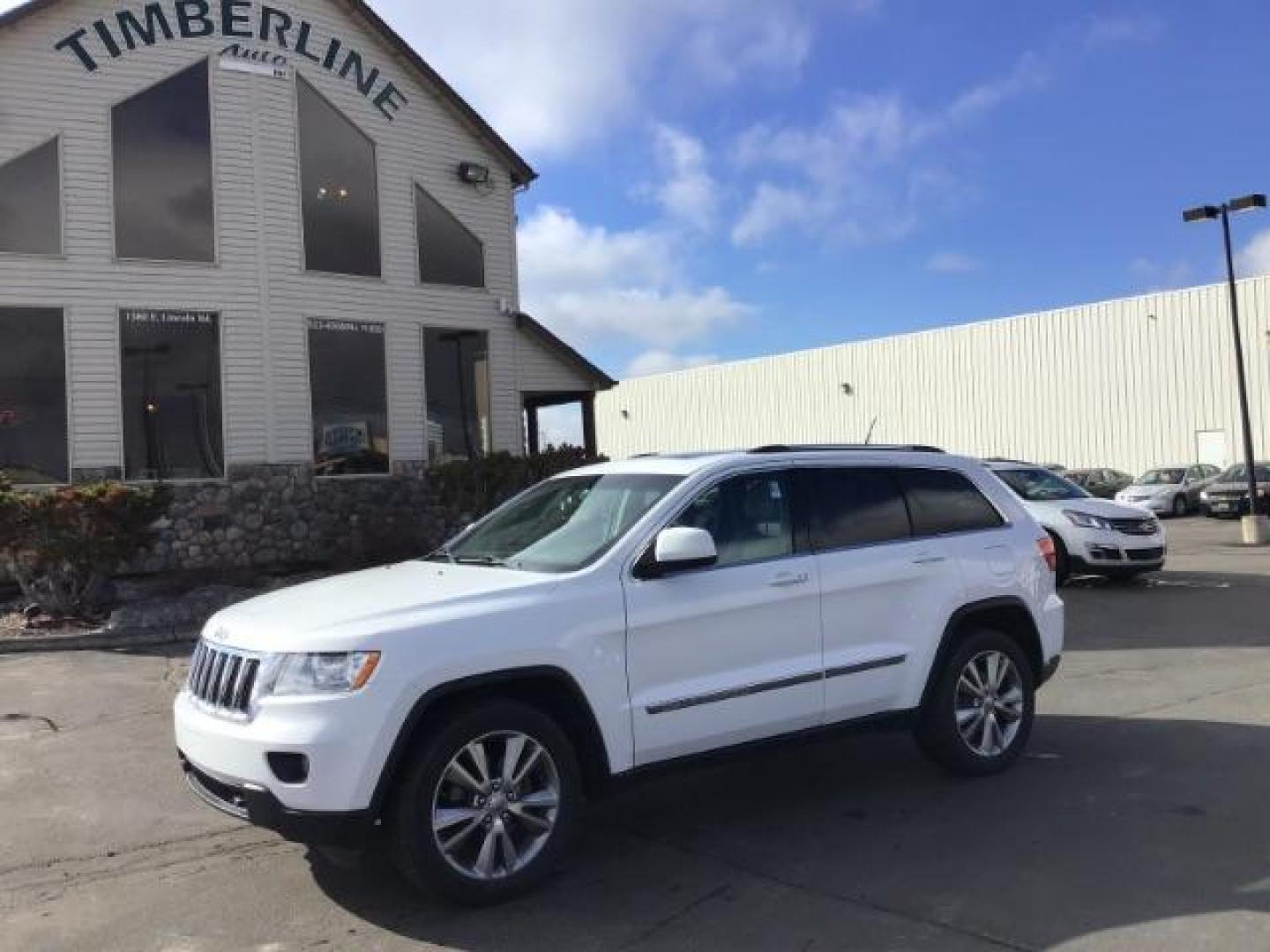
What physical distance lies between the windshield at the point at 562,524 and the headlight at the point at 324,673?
1004 mm

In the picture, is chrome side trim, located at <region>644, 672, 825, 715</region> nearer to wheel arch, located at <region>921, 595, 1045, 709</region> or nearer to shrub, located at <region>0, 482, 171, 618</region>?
wheel arch, located at <region>921, 595, 1045, 709</region>

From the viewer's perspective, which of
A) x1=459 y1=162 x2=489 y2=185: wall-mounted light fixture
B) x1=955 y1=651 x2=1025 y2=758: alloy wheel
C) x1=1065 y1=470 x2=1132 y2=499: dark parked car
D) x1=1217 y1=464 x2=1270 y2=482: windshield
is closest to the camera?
x1=955 y1=651 x2=1025 y2=758: alloy wheel

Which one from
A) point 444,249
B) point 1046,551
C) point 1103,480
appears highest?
point 444,249

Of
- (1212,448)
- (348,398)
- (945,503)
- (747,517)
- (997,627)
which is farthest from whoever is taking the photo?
(1212,448)

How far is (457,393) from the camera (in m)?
17.8

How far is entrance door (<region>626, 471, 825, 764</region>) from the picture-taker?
4.88 meters

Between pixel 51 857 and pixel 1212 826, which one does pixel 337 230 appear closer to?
pixel 51 857

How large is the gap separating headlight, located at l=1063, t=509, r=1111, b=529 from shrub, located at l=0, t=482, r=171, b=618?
10.8m

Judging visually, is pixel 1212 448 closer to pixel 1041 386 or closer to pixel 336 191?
pixel 1041 386

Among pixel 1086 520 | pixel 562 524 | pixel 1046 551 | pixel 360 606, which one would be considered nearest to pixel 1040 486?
pixel 1086 520

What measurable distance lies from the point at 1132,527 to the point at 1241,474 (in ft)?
54.6

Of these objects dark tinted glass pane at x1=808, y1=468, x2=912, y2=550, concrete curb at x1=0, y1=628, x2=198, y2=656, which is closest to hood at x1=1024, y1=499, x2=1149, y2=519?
dark tinted glass pane at x1=808, y1=468, x2=912, y2=550

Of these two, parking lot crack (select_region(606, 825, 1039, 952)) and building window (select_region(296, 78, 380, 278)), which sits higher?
building window (select_region(296, 78, 380, 278))

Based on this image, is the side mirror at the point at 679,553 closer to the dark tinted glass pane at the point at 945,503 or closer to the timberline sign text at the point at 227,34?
the dark tinted glass pane at the point at 945,503
